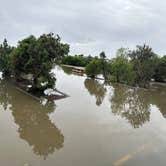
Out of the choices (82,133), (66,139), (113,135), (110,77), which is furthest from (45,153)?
(110,77)

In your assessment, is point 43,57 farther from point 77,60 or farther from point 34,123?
point 77,60

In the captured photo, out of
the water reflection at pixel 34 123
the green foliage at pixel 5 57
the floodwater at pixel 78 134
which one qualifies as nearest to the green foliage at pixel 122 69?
the floodwater at pixel 78 134

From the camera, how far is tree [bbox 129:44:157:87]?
1394 inches

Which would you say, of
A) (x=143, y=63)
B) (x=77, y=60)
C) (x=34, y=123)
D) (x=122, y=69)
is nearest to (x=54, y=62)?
(x=34, y=123)

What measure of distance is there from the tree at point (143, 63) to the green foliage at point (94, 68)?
6365 mm

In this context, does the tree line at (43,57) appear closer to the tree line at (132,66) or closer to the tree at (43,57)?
the tree at (43,57)

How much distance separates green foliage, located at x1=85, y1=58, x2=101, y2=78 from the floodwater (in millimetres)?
19296

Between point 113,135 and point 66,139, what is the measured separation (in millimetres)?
2825

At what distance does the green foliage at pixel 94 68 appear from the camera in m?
39.9

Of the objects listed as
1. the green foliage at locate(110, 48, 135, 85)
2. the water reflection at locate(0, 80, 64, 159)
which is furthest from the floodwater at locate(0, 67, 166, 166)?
the green foliage at locate(110, 48, 135, 85)

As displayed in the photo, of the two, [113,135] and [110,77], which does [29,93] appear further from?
[110,77]

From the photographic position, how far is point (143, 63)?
35.4 metres

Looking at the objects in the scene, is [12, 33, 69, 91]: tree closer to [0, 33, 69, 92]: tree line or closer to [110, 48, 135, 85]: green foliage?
[0, 33, 69, 92]: tree line

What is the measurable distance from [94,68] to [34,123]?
27350 millimetres
